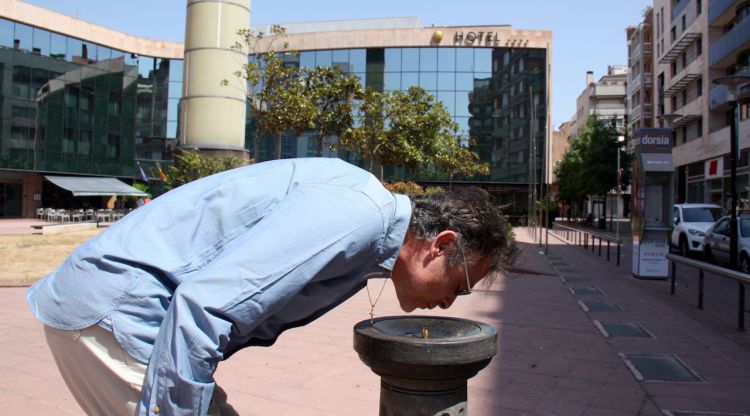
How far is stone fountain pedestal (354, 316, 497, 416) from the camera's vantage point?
1811mm

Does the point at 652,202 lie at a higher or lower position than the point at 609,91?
lower

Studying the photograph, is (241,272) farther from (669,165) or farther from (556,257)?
(556,257)

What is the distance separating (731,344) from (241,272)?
6.67m

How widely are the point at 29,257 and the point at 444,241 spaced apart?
1451 cm

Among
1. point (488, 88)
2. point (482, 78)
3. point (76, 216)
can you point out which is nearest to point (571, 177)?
point (488, 88)

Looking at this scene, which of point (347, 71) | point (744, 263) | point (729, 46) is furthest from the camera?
point (347, 71)

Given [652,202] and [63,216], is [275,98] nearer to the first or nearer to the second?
[652,202]

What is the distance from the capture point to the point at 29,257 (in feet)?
44.5

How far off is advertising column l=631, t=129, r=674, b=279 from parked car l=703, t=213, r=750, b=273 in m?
2.78

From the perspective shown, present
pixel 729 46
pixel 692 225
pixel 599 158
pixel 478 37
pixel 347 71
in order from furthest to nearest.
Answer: pixel 599 158, pixel 347 71, pixel 478 37, pixel 729 46, pixel 692 225

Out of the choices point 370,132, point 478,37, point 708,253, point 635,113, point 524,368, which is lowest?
point 524,368

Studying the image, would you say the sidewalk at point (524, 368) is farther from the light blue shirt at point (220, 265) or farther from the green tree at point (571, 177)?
the green tree at point (571, 177)

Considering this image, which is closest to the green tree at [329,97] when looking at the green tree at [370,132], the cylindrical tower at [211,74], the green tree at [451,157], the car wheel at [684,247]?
the green tree at [370,132]

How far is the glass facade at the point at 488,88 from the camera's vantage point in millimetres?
40375
